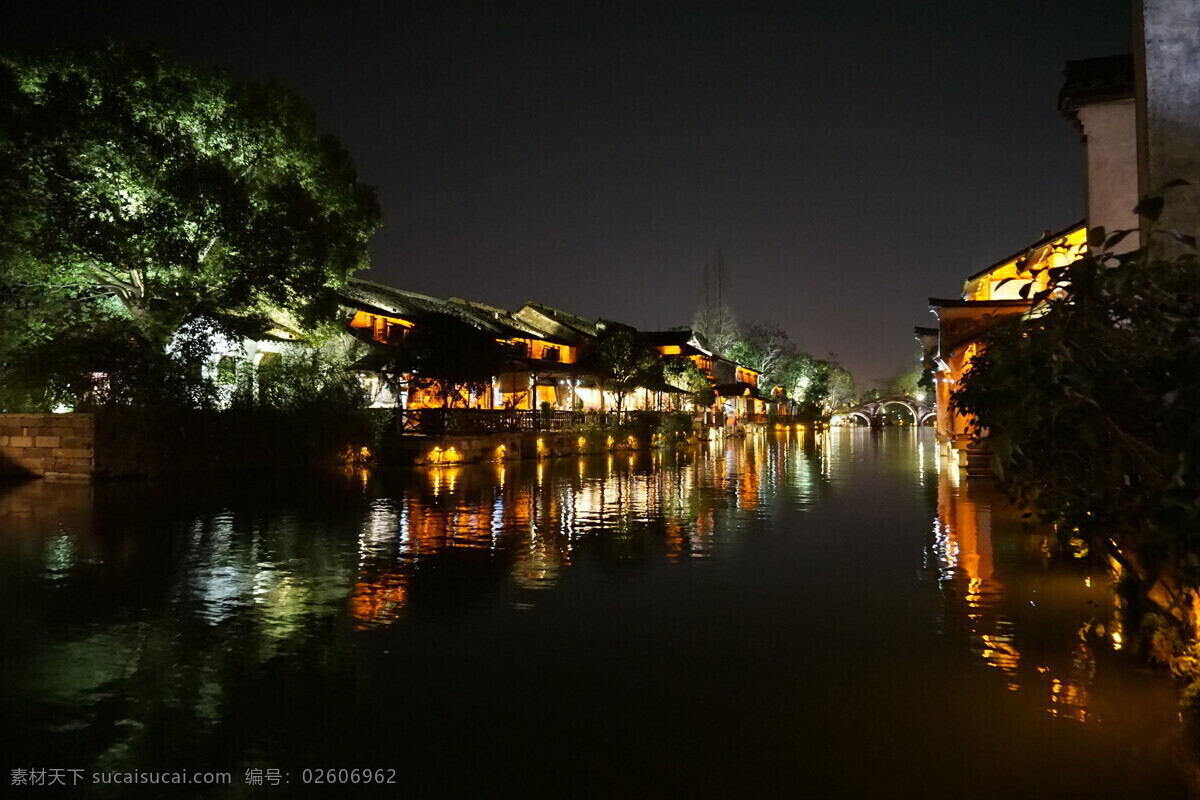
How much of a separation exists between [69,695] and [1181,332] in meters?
5.98

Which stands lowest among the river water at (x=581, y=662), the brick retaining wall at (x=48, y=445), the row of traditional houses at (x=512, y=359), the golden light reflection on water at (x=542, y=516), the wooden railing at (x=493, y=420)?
the river water at (x=581, y=662)

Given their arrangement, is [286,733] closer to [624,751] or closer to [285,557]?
[624,751]

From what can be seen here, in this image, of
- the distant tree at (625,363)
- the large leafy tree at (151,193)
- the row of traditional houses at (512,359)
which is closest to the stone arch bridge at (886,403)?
the row of traditional houses at (512,359)

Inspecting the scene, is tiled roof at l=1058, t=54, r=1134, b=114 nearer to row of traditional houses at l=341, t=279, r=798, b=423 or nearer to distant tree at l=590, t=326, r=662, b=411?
row of traditional houses at l=341, t=279, r=798, b=423

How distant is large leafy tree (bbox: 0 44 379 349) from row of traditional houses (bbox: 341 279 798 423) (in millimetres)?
5208

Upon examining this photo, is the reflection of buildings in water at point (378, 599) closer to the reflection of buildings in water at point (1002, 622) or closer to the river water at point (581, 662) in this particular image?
the river water at point (581, 662)

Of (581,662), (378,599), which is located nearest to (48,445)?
(378,599)

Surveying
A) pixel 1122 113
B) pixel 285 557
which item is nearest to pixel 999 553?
pixel 1122 113

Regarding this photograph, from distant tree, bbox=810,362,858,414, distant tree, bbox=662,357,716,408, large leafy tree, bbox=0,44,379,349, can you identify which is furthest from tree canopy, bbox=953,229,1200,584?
distant tree, bbox=810,362,858,414

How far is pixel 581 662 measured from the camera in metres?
6.09

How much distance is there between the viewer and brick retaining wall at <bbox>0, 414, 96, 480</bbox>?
1995 centimetres

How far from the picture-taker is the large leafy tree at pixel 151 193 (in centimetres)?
2045

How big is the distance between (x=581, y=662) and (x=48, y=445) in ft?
61.5

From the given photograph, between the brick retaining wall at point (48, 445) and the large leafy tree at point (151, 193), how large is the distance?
8.00 feet
